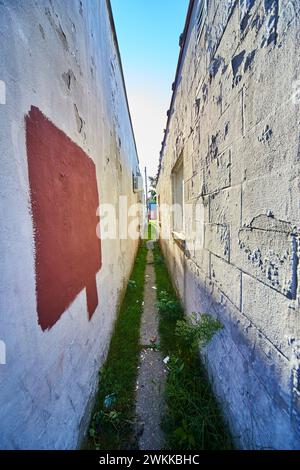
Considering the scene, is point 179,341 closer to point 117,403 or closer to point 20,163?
point 117,403

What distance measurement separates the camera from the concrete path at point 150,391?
1.39m

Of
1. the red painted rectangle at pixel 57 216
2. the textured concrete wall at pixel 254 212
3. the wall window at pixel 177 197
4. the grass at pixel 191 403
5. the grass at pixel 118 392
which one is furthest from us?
the wall window at pixel 177 197

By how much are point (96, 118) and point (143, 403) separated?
2891 millimetres

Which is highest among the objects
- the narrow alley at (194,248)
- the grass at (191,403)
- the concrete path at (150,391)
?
the narrow alley at (194,248)

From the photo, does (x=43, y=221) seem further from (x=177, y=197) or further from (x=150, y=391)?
(x=177, y=197)

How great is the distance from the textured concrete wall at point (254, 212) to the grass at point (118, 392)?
80 centimetres

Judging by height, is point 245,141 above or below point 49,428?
above

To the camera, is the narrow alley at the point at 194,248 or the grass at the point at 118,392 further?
the grass at the point at 118,392

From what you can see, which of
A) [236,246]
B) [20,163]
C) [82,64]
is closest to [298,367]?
[236,246]

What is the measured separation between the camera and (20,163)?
0.81 meters

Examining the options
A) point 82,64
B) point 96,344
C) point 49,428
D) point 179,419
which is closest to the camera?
point 49,428

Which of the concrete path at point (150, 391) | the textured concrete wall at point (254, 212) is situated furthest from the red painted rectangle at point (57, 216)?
the textured concrete wall at point (254, 212)

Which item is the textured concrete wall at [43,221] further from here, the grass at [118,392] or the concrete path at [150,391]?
the concrete path at [150,391]

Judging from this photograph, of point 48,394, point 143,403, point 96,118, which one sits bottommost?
point 143,403
